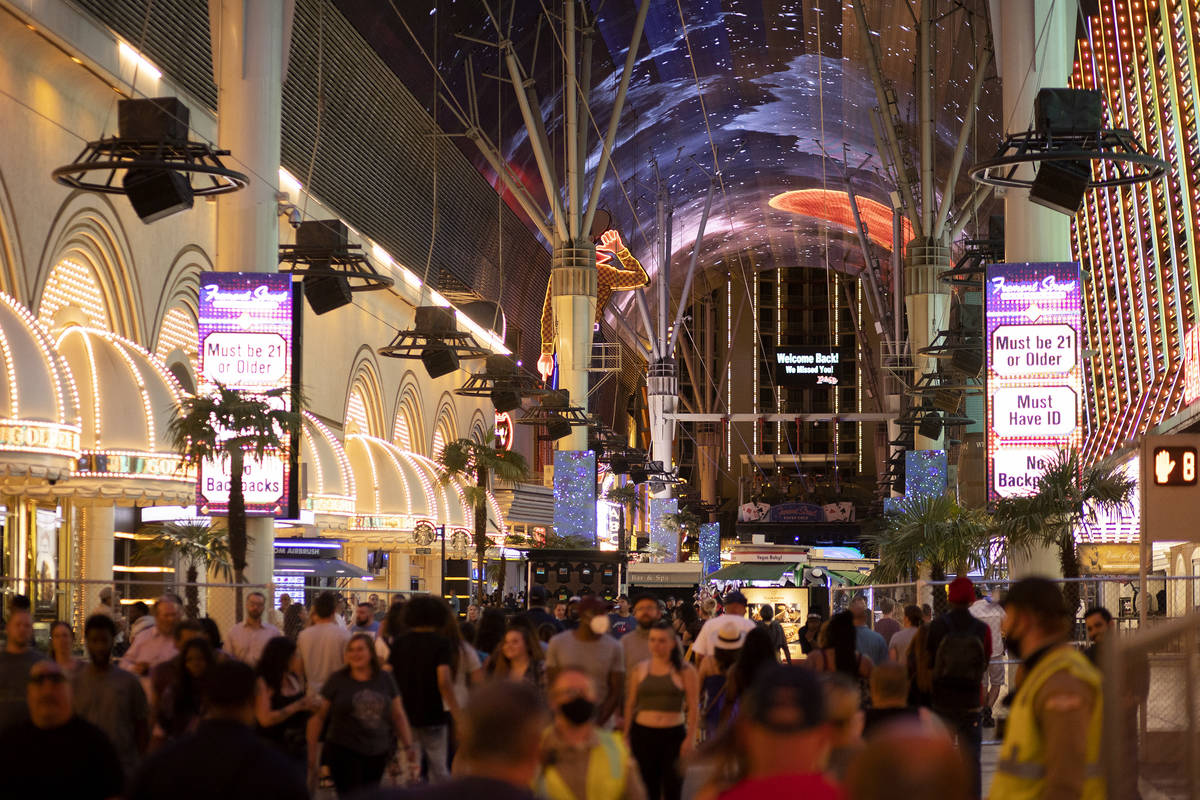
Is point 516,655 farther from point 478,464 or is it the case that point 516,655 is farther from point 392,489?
point 392,489

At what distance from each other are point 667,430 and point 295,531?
3046 centimetres

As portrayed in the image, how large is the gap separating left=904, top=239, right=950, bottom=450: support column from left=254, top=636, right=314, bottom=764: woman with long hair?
32.3 metres

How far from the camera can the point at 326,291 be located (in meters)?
21.6

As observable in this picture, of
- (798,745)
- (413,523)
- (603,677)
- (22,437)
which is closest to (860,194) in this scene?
(413,523)

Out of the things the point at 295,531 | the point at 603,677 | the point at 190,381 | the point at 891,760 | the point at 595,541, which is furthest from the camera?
the point at 595,541

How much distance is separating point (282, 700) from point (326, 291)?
13.5 meters

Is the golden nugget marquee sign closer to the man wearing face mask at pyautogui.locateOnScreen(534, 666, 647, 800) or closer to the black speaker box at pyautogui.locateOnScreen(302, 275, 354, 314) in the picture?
the black speaker box at pyautogui.locateOnScreen(302, 275, 354, 314)

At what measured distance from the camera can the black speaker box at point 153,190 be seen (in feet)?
51.8

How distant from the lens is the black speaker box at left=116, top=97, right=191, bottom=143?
15133mm

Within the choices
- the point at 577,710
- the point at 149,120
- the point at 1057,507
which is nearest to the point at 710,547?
the point at 1057,507

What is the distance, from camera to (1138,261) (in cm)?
3153

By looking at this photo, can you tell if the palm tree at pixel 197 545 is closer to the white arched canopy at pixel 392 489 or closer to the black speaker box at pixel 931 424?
the white arched canopy at pixel 392 489

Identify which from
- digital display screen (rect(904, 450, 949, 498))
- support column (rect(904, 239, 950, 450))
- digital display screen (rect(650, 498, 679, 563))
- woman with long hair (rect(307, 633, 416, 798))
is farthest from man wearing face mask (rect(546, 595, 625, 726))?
digital display screen (rect(650, 498, 679, 563))

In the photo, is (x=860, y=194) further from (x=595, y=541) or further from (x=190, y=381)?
(x=190, y=381)
